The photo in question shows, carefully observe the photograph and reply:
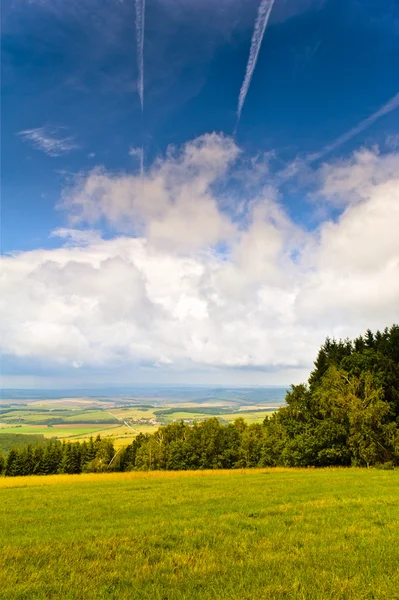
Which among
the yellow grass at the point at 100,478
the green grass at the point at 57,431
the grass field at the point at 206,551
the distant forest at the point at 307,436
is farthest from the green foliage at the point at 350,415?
the green grass at the point at 57,431

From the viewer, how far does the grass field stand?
6.22 meters

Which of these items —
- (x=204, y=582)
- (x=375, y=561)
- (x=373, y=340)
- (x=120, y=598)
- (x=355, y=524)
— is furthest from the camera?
(x=373, y=340)

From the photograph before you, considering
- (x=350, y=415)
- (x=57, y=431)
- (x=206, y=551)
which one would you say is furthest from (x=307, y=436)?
(x=57, y=431)

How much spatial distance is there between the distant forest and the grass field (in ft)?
92.0

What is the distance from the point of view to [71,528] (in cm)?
1087

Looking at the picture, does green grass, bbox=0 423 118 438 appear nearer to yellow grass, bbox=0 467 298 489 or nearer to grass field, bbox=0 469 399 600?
yellow grass, bbox=0 467 298 489

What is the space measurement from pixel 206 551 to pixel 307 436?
1545 inches

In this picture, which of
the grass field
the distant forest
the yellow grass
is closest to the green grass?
the distant forest

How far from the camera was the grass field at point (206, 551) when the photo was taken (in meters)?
6.22

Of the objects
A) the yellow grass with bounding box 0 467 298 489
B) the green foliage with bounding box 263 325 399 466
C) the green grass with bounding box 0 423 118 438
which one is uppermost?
the green foliage with bounding box 263 325 399 466

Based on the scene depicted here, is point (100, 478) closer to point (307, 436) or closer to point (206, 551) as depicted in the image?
point (307, 436)

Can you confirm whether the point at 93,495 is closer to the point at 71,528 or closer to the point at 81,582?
the point at 71,528

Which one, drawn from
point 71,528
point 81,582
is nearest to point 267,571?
point 81,582

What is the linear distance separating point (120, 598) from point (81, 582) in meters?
1.17
